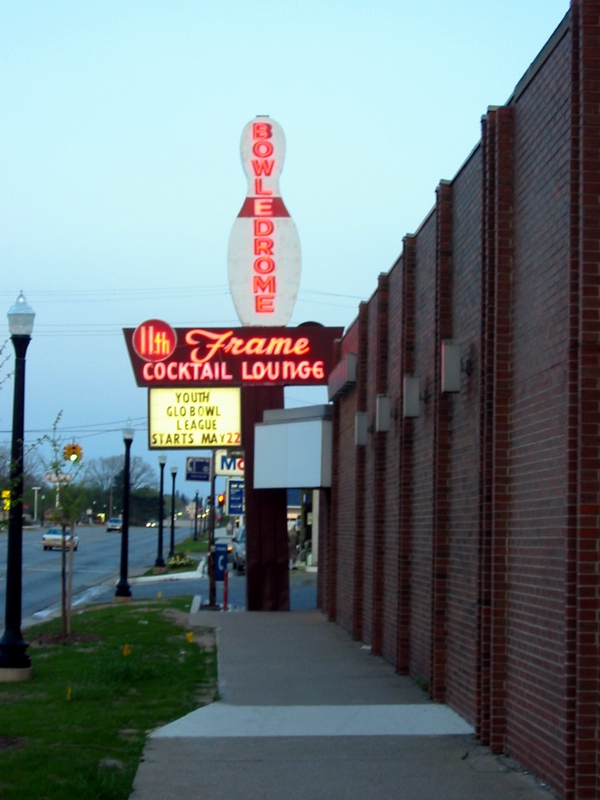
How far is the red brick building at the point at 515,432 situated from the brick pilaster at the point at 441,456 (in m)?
0.02

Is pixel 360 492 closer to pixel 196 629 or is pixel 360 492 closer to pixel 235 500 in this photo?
pixel 196 629

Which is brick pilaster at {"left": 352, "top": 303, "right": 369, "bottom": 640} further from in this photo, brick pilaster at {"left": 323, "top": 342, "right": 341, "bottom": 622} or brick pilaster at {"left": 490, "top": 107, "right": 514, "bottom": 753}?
brick pilaster at {"left": 490, "top": 107, "right": 514, "bottom": 753}

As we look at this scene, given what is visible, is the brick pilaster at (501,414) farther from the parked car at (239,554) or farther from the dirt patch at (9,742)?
the parked car at (239,554)

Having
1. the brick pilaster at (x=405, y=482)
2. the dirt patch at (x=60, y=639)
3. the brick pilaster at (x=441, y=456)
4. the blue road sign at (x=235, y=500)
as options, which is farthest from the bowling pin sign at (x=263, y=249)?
the brick pilaster at (x=441, y=456)

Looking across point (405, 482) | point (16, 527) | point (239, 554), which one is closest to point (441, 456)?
point (405, 482)

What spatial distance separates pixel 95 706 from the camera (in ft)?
38.1

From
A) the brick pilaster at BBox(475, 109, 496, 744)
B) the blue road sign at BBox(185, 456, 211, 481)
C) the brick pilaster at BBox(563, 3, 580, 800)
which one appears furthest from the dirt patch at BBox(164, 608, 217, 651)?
the blue road sign at BBox(185, 456, 211, 481)

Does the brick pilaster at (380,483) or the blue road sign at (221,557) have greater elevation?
the brick pilaster at (380,483)

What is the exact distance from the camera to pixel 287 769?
900cm

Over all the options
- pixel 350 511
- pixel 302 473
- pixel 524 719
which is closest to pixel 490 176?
pixel 524 719

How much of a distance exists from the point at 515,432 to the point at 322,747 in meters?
3.24

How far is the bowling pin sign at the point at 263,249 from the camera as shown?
2625 cm

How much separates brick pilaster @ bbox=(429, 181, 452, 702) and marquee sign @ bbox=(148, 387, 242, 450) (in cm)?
1405

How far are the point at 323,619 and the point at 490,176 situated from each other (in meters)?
15.0
